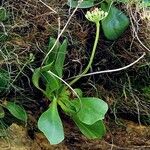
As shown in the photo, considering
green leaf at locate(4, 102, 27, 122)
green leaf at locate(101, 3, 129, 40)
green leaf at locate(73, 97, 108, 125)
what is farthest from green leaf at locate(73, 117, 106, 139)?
green leaf at locate(101, 3, 129, 40)

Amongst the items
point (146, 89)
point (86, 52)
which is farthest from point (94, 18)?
point (146, 89)

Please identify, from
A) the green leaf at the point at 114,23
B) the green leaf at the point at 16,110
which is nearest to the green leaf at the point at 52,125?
the green leaf at the point at 16,110

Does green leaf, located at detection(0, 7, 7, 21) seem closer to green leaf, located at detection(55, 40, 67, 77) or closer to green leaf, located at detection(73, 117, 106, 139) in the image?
green leaf, located at detection(55, 40, 67, 77)

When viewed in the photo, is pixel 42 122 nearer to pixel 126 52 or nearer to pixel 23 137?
pixel 23 137

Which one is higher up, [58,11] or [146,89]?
[58,11]

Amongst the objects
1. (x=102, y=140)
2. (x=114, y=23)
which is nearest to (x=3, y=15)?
(x=114, y=23)

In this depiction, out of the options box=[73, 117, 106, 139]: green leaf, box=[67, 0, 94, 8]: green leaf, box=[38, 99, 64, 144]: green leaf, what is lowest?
box=[73, 117, 106, 139]: green leaf
